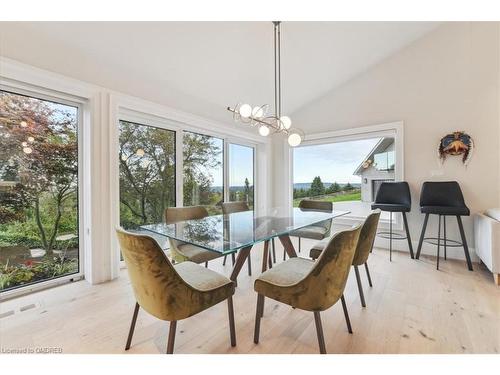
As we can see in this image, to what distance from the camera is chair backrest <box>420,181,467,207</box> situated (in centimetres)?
289

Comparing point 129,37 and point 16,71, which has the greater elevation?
point 129,37

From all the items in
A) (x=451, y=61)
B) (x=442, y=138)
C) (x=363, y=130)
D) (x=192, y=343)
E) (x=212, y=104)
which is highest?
(x=451, y=61)

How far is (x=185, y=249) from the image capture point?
7.04ft

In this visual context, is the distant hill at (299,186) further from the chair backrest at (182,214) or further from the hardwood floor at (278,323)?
the hardwood floor at (278,323)

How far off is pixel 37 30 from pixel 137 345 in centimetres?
263

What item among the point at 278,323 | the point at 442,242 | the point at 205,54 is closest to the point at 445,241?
the point at 442,242

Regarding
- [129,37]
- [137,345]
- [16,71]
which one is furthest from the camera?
[129,37]

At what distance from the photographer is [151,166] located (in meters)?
2.93

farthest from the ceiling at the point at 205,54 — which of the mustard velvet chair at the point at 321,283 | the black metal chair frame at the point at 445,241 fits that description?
the black metal chair frame at the point at 445,241

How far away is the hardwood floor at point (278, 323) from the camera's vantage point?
1447mm

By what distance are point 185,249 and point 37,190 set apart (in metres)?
1.48

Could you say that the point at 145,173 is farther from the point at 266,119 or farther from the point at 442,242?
the point at 442,242

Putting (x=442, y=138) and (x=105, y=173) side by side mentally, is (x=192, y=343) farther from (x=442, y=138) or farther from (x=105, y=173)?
(x=442, y=138)

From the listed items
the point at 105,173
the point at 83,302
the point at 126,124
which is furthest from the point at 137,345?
the point at 126,124
